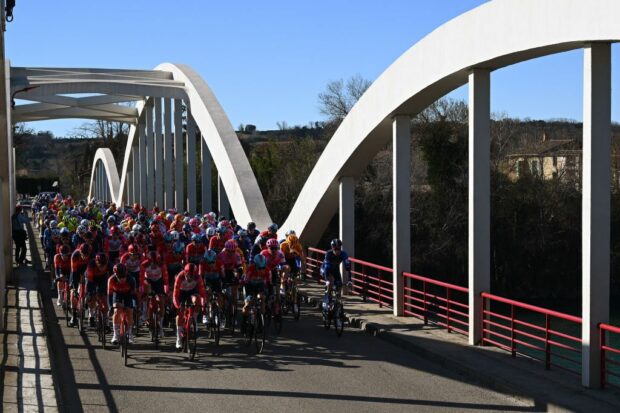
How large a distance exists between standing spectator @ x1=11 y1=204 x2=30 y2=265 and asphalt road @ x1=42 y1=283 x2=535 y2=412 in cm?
1234

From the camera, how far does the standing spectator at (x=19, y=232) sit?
26859 mm

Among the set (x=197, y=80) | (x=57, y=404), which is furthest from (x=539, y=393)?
(x=197, y=80)

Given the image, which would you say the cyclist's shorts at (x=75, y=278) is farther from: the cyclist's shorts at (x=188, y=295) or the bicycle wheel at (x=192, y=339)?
the bicycle wheel at (x=192, y=339)

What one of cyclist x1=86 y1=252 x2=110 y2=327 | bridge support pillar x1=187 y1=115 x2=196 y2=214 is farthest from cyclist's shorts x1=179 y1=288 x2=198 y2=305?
bridge support pillar x1=187 y1=115 x2=196 y2=214

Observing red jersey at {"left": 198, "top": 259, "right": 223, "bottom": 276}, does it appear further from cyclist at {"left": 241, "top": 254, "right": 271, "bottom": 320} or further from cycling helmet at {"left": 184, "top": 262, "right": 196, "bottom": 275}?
cycling helmet at {"left": 184, "top": 262, "right": 196, "bottom": 275}

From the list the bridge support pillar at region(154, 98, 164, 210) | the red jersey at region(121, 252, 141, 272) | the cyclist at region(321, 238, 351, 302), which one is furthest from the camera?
the bridge support pillar at region(154, 98, 164, 210)

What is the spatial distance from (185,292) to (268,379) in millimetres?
2440

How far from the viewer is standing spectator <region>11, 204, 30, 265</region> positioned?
2686 cm

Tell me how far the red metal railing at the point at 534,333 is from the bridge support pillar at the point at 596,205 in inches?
14.1

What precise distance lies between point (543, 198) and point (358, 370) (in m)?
36.9

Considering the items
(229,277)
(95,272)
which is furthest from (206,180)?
(95,272)

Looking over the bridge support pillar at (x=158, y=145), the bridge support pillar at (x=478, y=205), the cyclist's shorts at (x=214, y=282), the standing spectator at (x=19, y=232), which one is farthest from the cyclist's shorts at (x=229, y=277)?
the bridge support pillar at (x=158, y=145)

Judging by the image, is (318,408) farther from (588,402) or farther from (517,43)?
(517,43)

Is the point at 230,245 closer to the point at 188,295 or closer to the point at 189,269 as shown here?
the point at 189,269
